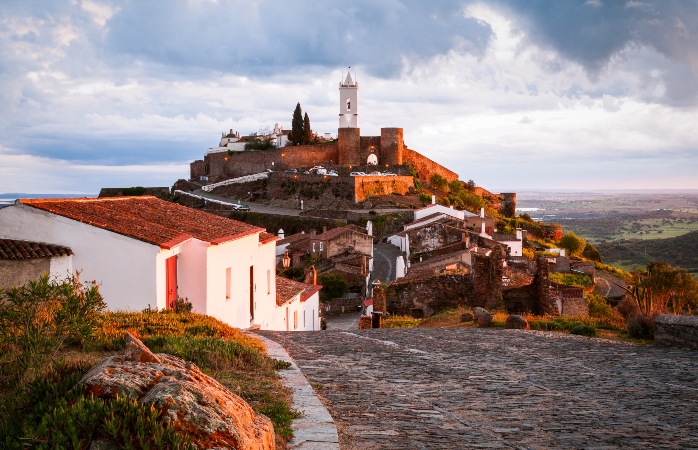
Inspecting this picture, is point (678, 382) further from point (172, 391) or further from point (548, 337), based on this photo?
point (172, 391)

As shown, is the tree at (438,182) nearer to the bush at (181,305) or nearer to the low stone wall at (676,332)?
the bush at (181,305)

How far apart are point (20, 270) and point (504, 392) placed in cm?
1026

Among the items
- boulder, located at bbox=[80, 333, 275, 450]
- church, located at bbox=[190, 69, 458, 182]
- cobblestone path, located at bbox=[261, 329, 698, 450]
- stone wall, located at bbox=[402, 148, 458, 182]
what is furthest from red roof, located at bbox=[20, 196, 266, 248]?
stone wall, located at bbox=[402, 148, 458, 182]

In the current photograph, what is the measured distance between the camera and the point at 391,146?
252 feet

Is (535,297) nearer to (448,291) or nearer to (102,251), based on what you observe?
(448,291)

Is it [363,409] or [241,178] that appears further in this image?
[241,178]

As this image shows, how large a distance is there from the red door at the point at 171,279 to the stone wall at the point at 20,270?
7.82 feet

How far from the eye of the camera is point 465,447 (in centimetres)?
560

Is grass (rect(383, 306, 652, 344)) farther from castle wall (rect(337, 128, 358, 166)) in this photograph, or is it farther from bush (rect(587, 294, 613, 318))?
castle wall (rect(337, 128, 358, 166))

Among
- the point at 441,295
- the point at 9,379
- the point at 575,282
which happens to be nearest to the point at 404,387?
the point at 9,379

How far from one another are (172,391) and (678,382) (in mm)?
6582

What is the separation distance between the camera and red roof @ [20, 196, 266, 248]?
48.0ft

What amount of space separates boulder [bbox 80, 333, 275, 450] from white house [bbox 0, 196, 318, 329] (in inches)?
382

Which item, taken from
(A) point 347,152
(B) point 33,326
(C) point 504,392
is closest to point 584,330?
(C) point 504,392
